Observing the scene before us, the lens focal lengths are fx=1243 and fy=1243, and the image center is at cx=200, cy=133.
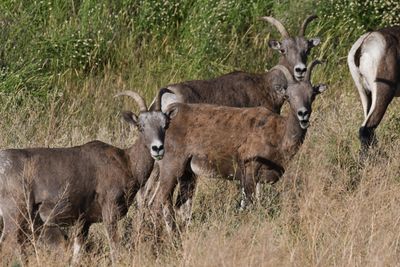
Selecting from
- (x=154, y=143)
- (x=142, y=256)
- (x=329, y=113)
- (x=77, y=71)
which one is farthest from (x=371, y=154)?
(x=77, y=71)

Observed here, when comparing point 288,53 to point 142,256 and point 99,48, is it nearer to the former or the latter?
point 99,48

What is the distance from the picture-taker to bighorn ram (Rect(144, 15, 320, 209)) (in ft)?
46.4

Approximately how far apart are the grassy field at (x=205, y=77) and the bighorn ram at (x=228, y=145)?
287 mm

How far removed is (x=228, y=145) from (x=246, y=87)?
6.52ft

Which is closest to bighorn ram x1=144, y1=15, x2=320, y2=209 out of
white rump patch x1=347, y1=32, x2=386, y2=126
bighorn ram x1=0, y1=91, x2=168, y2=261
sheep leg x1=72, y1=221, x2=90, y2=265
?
white rump patch x1=347, y1=32, x2=386, y2=126

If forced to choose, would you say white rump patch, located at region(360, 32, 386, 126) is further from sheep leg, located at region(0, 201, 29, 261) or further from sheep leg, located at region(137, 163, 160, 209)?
sheep leg, located at region(0, 201, 29, 261)

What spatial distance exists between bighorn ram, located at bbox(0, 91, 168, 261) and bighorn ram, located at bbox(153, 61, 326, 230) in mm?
1018

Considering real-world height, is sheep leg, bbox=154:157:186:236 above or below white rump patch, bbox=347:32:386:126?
below

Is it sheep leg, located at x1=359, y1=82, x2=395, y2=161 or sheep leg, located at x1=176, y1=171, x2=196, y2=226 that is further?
sheep leg, located at x1=359, y1=82, x2=395, y2=161

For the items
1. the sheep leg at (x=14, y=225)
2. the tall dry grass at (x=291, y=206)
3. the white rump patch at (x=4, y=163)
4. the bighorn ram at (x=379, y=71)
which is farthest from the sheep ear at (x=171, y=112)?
the bighorn ram at (x=379, y=71)

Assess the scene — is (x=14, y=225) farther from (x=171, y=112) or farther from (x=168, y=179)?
(x=168, y=179)

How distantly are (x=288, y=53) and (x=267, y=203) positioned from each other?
12.0 feet

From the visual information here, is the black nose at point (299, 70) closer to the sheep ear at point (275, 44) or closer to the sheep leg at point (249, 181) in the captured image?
the sheep ear at point (275, 44)

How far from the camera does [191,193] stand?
12828 millimetres
